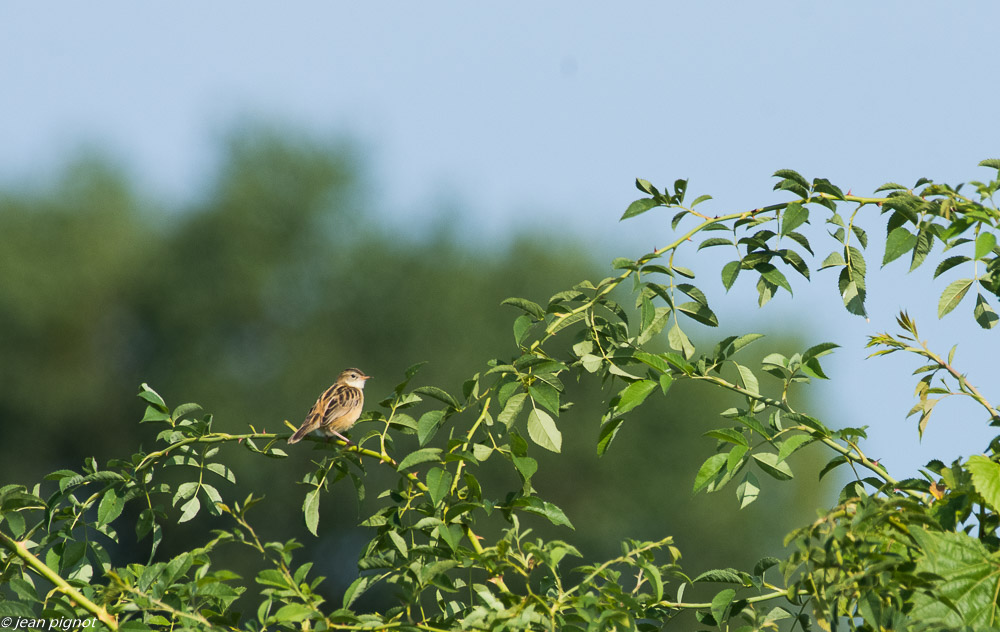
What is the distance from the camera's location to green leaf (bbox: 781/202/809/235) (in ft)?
9.32

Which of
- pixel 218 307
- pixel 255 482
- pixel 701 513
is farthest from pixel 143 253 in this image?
pixel 701 513

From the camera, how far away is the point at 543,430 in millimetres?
2676

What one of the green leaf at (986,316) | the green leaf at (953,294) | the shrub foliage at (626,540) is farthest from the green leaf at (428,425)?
the green leaf at (986,316)

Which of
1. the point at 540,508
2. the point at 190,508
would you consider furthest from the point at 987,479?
the point at 190,508

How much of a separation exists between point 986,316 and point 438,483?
1.56m

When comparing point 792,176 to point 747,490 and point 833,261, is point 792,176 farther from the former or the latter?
point 747,490

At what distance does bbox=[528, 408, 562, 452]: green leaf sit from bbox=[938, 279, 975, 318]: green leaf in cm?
108

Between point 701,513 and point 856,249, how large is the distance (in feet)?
104

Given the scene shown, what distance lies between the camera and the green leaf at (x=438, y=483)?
2580 mm

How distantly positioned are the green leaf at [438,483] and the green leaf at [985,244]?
→ 145 cm

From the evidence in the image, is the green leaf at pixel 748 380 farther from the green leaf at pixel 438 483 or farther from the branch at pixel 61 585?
the branch at pixel 61 585

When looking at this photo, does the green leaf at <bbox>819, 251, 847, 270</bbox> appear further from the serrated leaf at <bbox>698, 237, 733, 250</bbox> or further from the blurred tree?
the blurred tree

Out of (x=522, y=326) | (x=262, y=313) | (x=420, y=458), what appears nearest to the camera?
(x=420, y=458)

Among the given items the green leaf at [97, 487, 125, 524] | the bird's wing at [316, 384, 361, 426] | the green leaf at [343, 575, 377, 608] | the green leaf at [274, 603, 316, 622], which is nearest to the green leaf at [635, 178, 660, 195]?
the green leaf at [343, 575, 377, 608]
